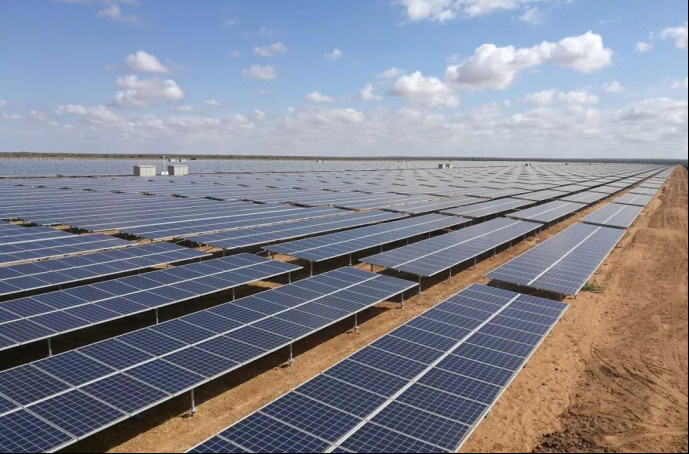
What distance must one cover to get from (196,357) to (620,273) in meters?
25.5

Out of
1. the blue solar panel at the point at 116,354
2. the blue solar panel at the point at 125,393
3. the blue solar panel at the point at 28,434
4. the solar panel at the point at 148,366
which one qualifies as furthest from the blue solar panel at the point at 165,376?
the blue solar panel at the point at 28,434

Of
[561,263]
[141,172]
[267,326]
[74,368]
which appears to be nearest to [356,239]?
[561,263]

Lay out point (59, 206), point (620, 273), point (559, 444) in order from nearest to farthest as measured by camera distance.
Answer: point (559, 444) < point (620, 273) < point (59, 206)

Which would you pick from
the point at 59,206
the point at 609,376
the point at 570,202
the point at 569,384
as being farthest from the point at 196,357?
the point at 570,202

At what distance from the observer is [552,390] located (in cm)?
1398

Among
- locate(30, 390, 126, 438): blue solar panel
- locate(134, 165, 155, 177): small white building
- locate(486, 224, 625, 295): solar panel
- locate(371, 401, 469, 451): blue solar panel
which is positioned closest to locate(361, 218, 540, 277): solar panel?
locate(486, 224, 625, 295): solar panel

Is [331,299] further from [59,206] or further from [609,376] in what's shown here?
[59,206]

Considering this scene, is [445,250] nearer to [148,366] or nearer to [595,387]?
[595,387]

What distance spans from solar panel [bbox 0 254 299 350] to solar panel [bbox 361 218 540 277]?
18.9 ft

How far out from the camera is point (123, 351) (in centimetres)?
1273

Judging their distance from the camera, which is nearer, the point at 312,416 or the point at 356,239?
the point at 312,416

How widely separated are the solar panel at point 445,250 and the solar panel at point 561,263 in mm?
2265

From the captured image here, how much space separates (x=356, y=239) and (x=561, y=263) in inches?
466

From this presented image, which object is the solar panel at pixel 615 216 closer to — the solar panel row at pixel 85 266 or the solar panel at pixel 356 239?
the solar panel at pixel 356 239
